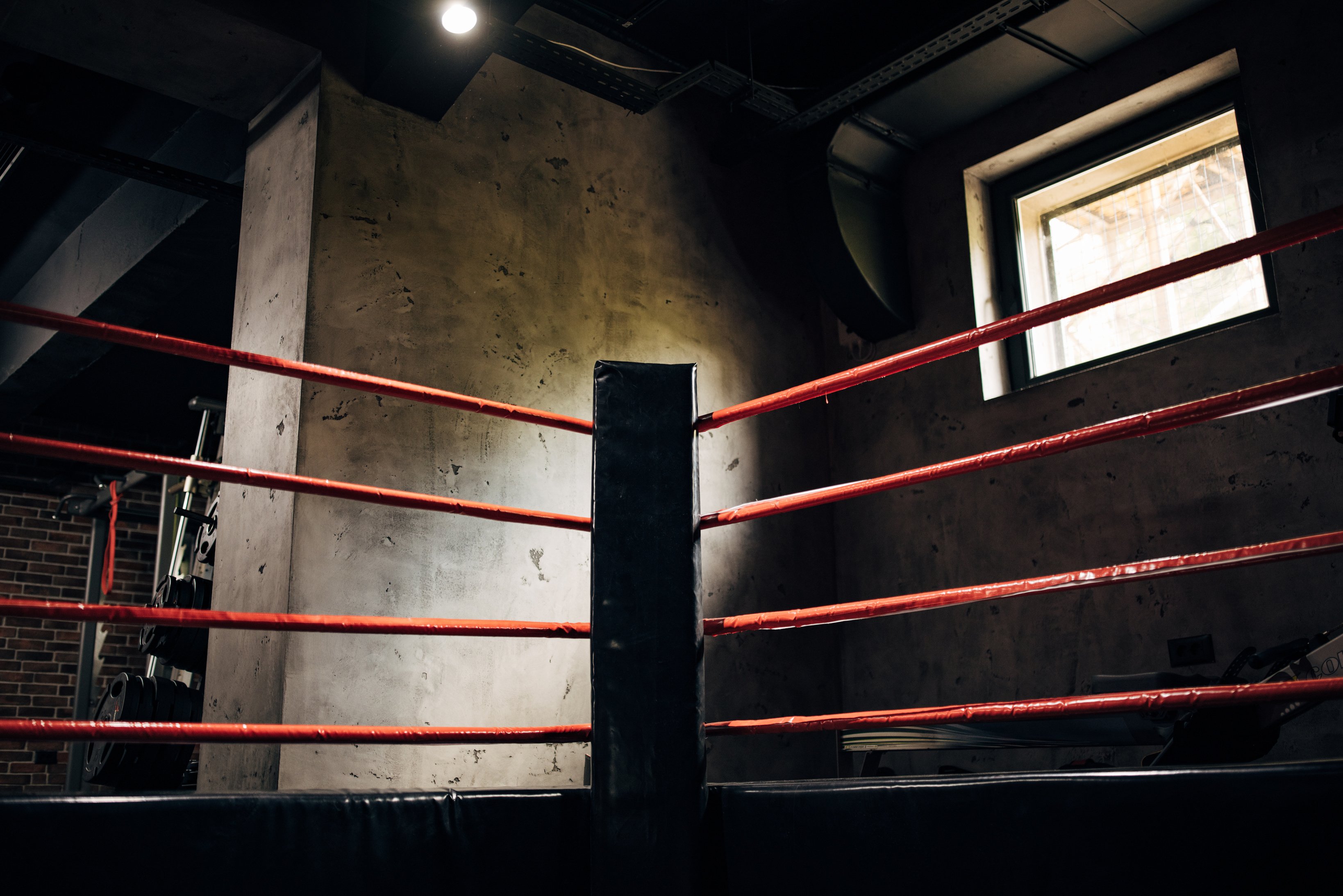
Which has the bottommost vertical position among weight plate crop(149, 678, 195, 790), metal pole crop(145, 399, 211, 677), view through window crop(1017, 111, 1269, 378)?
weight plate crop(149, 678, 195, 790)

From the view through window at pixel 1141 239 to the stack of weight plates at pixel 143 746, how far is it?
3.11 metres

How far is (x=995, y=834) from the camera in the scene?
129cm

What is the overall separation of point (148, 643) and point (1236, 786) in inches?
122

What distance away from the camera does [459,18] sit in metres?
2.76

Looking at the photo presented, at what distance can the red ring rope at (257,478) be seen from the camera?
1.39 meters

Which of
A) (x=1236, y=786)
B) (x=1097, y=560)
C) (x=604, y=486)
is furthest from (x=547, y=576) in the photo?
(x=1236, y=786)

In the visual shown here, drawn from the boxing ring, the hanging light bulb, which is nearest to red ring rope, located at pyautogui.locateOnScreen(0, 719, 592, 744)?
the boxing ring

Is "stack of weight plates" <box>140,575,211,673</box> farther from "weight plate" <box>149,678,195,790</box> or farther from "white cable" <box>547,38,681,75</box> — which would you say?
"white cable" <box>547,38,681,75</box>

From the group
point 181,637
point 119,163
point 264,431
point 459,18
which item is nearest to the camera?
point 459,18

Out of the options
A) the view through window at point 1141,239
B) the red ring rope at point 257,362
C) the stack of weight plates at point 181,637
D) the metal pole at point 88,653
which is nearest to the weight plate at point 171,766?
the stack of weight plates at point 181,637

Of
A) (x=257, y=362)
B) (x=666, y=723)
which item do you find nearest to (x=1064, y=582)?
(x=666, y=723)

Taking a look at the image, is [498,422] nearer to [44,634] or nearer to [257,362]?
[257,362]

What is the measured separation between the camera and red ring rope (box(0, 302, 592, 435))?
1.42m

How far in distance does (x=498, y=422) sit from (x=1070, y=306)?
6.97 feet
